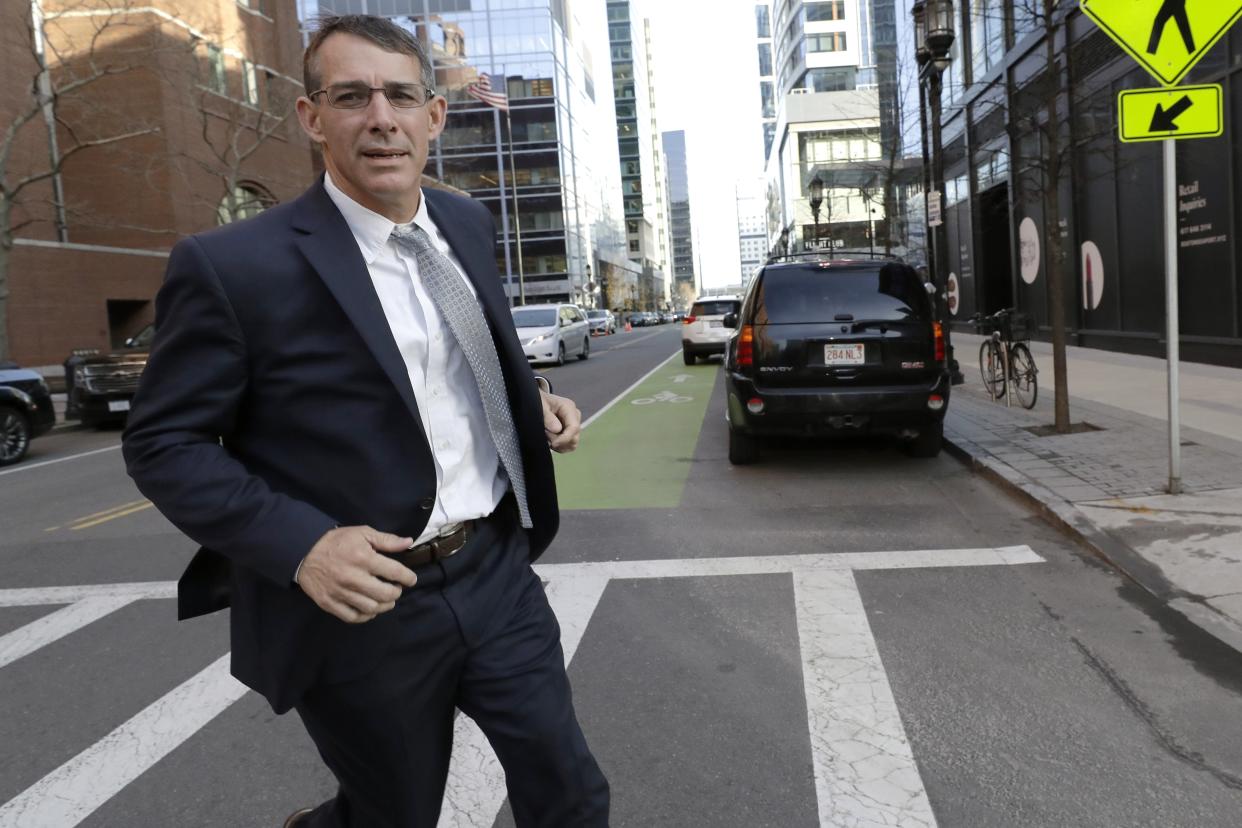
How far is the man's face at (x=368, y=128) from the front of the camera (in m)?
1.95

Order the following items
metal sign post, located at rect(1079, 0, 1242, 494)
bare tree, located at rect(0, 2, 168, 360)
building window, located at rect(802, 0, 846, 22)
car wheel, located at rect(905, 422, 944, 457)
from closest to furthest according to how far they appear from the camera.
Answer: metal sign post, located at rect(1079, 0, 1242, 494) → car wheel, located at rect(905, 422, 944, 457) → bare tree, located at rect(0, 2, 168, 360) → building window, located at rect(802, 0, 846, 22)

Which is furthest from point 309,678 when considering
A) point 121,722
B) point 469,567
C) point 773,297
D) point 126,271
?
point 126,271

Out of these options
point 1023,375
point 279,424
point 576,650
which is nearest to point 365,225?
point 279,424

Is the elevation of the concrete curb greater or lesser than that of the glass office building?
lesser

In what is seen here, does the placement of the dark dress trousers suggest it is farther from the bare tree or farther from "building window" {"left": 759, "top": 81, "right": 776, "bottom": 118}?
"building window" {"left": 759, "top": 81, "right": 776, "bottom": 118}

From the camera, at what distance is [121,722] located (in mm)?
4078

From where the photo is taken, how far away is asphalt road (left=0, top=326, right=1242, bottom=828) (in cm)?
318

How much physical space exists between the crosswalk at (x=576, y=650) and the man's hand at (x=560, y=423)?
4.98 feet

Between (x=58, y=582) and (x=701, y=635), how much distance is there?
4.48 meters

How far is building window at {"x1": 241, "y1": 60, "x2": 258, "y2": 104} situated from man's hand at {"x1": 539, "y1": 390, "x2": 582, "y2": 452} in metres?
39.2

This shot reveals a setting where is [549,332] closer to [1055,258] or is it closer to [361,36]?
[1055,258]

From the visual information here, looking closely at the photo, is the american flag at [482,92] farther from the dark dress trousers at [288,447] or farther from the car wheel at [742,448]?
the dark dress trousers at [288,447]

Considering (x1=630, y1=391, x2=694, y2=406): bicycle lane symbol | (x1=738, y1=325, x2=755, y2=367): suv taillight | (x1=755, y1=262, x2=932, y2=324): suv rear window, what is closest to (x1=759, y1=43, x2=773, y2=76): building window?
(x1=630, y1=391, x2=694, y2=406): bicycle lane symbol

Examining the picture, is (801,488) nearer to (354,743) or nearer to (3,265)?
(354,743)
